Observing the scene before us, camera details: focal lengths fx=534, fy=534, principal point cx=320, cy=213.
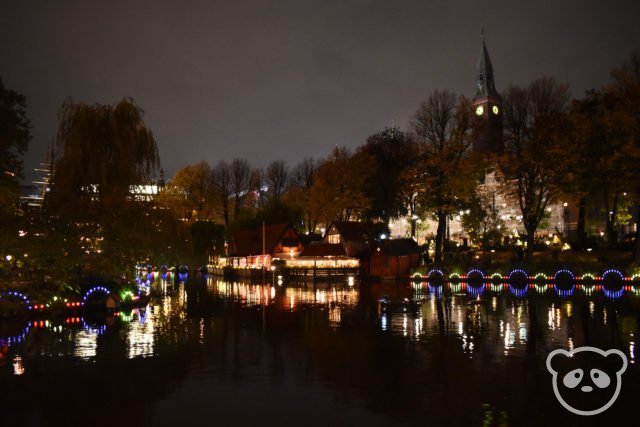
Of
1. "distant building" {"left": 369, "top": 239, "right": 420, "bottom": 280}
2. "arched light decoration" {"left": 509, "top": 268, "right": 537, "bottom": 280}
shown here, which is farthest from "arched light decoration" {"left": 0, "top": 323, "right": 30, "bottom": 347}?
"distant building" {"left": 369, "top": 239, "right": 420, "bottom": 280}

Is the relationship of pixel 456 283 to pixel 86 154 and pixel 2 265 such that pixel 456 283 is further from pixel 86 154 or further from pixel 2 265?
pixel 2 265

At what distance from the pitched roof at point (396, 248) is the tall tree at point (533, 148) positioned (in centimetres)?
1241

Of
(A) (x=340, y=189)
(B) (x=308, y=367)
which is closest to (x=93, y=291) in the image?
(B) (x=308, y=367)

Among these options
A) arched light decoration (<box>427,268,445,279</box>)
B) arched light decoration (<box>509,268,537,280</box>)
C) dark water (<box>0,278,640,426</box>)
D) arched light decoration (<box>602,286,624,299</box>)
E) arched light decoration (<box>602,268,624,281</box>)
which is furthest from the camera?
arched light decoration (<box>427,268,445,279</box>)

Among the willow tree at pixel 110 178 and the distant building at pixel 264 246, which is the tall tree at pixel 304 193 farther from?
the willow tree at pixel 110 178

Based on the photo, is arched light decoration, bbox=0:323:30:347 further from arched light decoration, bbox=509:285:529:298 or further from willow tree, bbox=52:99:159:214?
arched light decoration, bbox=509:285:529:298

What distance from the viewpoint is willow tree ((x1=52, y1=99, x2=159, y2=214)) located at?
19.9 m

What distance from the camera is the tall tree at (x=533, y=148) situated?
4522 centimetres

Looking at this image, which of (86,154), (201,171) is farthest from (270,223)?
(86,154)

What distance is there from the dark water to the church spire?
115 metres

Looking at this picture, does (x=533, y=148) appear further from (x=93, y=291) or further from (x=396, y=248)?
(x=93, y=291)

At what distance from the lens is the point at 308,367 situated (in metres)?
14.1

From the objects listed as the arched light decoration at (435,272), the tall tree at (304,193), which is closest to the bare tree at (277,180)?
the tall tree at (304,193)

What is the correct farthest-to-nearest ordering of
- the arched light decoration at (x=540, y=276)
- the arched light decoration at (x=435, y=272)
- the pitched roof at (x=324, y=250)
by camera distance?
the pitched roof at (x=324, y=250) < the arched light decoration at (x=435, y=272) < the arched light decoration at (x=540, y=276)
